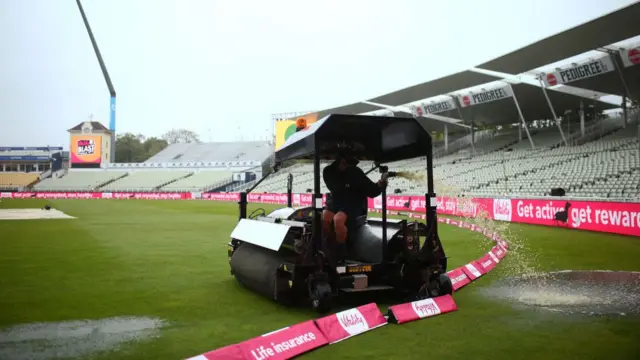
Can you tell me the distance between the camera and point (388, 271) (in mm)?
6613

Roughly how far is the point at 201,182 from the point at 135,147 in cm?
5074

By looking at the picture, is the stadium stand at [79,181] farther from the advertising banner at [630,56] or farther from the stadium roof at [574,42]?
the advertising banner at [630,56]

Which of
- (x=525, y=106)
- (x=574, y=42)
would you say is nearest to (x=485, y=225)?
(x=574, y=42)

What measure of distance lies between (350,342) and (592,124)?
1547 inches

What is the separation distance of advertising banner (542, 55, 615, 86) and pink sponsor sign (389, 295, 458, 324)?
1059 inches

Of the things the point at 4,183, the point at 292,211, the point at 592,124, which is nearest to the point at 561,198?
the point at 292,211

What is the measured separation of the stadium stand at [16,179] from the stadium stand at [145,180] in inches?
693

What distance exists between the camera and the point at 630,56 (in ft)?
85.4

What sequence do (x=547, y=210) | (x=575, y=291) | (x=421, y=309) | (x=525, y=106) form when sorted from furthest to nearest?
(x=525, y=106), (x=547, y=210), (x=575, y=291), (x=421, y=309)

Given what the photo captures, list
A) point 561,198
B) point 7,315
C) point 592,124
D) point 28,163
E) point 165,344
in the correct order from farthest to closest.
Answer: point 28,163, point 592,124, point 561,198, point 7,315, point 165,344

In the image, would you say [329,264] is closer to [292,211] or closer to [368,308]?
[368,308]

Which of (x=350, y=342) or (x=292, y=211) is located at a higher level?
(x=292, y=211)

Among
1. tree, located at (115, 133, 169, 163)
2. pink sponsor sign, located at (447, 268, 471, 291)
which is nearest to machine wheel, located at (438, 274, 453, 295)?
pink sponsor sign, located at (447, 268, 471, 291)

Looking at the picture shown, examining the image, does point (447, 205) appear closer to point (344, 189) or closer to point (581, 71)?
point (581, 71)
